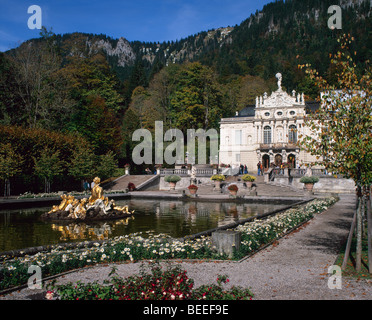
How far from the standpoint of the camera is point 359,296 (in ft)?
21.6

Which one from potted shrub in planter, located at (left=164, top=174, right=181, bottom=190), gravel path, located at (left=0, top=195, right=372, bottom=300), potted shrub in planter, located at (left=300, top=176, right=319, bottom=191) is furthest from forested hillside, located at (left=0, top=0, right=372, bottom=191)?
potted shrub in planter, located at (left=300, top=176, right=319, bottom=191)

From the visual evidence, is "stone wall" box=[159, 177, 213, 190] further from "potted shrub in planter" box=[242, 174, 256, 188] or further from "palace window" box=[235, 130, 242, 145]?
"palace window" box=[235, 130, 242, 145]

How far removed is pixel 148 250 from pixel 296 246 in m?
4.85

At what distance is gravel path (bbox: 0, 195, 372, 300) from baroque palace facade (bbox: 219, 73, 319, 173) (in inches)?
1801

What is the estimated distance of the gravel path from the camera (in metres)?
6.78

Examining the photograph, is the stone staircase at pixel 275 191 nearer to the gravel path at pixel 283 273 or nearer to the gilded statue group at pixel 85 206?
the gilded statue group at pixel 85 206

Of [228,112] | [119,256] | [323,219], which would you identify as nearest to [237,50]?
[228,112]

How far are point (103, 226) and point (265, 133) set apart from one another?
4699 centimetres

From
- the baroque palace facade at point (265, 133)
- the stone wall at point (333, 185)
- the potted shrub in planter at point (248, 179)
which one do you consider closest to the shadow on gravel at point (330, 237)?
the potted shrub in planter at point (248, 179)

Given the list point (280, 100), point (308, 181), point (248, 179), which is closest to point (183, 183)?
point (248, 179)

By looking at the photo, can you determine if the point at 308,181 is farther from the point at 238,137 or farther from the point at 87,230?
the point at 238,137

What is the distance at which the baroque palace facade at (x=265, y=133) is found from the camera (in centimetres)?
5684

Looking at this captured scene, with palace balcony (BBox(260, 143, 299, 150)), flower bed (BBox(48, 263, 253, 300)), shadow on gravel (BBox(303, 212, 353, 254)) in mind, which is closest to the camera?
flower bed (BBox(48, 263, 253, 300))
